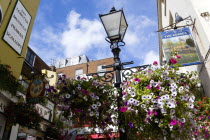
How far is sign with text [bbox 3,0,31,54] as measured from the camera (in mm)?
8672

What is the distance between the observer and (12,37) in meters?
8.88

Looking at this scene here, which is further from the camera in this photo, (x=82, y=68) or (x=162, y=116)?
(x=82, y=68)

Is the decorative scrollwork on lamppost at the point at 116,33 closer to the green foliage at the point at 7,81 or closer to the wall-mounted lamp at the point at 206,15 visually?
the wall-mounted lamp at the point at 206,15

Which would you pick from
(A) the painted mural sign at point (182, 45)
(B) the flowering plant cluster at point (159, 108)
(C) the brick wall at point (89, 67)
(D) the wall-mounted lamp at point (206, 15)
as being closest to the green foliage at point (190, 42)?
(A) the painted mural sign at point (182, 45)

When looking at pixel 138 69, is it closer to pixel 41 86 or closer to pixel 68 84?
pixel 68 84

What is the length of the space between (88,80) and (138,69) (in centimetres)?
123

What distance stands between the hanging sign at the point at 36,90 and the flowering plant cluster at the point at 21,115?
4.26 ft

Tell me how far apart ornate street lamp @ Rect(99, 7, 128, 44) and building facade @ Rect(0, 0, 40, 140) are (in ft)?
18.0

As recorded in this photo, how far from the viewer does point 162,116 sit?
3449 millimetres

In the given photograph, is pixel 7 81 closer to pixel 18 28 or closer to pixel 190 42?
pixel 18 28

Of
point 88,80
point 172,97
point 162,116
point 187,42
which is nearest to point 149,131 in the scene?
point 162,116

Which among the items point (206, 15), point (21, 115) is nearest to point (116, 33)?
point (206, 15)

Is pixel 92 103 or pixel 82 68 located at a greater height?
pixel 82 68

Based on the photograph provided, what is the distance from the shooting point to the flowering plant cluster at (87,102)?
3850 millimetres
